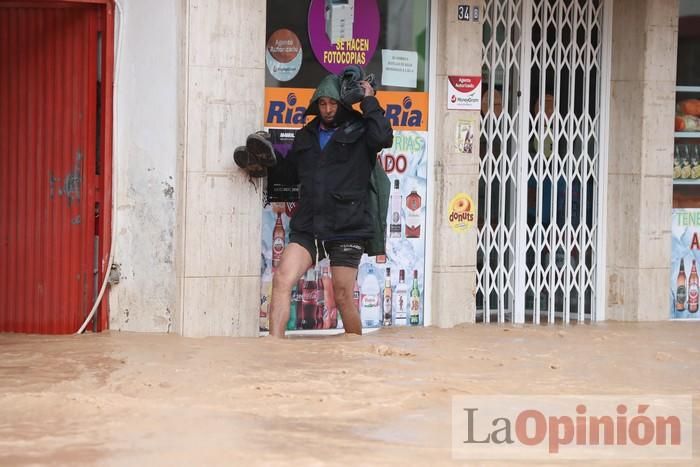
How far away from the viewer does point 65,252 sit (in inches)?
363

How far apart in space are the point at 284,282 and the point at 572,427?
306 centimetres

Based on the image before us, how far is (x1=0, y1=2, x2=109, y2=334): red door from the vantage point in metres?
9.16

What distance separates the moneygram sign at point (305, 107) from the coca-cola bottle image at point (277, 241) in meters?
0.77

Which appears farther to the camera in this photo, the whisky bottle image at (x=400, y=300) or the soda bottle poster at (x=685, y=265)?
the soda bottle poster at (x=685, y=265)

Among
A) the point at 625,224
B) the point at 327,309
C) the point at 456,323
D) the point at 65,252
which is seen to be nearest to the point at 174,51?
the point at 65,252

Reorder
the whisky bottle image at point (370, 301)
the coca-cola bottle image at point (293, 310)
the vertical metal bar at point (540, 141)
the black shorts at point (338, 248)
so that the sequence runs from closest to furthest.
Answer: the black shorts at point (338, 248), the coca-cola bottle image at point (293, 310), the whisky bottle image at point (370, 301), the vertical metal bar at point (540, 141)

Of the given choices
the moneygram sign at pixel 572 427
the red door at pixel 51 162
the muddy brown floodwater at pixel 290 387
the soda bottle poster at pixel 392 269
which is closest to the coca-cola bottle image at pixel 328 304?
the soda bottle poster at pixel 392 269

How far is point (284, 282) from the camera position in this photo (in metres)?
8.83

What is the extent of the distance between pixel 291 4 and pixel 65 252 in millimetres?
2671

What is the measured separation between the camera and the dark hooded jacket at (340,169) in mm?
8789

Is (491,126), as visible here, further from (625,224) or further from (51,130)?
(51,130)

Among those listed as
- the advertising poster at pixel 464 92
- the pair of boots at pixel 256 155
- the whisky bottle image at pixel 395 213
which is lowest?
the whisky bottle image at pixel 395 213

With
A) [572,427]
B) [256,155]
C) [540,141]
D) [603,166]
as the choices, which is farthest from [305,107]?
[572,427]

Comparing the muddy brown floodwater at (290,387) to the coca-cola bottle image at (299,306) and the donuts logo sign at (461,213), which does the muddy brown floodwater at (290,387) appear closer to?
the coca-cola bottle image at (299,306)
